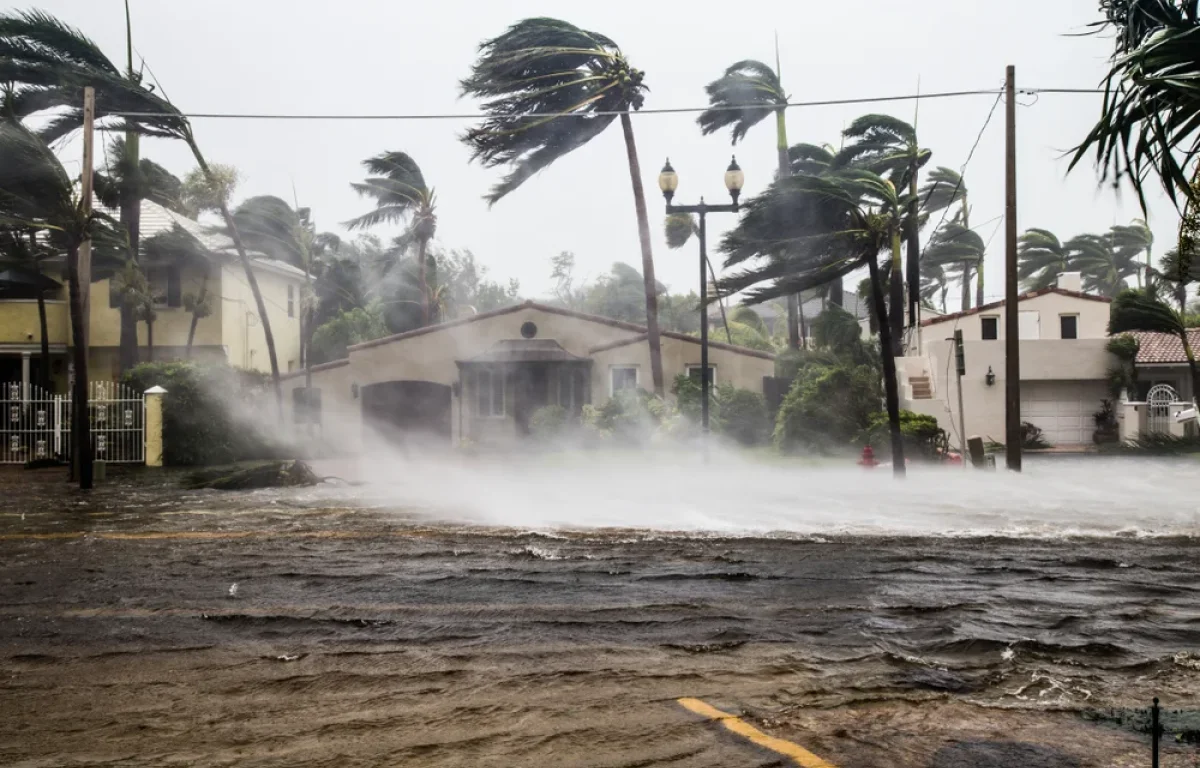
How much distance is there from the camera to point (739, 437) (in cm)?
3231

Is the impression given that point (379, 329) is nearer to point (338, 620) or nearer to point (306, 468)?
point (306, 468)

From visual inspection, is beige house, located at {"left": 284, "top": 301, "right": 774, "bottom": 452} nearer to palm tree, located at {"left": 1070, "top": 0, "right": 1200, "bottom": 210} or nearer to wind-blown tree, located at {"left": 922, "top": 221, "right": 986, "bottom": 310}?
wind-blown tree, located at {"left": 922, "top": 221, "right": 986, "bottom": 310}

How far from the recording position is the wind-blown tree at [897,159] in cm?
3519

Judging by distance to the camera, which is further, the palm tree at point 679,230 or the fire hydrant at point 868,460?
the palm tree at point 679,230

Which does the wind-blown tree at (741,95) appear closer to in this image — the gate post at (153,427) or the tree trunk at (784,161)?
the tree trunk at (784,161)

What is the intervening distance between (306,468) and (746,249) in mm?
10689

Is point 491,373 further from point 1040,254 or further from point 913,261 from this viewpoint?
point 1040,254

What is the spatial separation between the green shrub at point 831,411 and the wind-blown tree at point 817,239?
11.7 feet

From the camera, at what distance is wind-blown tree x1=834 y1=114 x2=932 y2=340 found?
1385 inches

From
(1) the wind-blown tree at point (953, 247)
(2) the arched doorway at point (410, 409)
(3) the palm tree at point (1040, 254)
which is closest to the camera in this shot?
(2) the arched doorway at point (410, 409)

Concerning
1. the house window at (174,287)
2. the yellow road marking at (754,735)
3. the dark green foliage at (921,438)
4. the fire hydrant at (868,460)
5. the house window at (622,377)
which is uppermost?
the house window at (174,287)

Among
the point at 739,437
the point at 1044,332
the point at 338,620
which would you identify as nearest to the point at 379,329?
the point at 739,437

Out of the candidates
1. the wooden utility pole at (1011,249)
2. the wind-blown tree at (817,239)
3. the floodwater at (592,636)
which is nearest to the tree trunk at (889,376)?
the wind-blown tree at (817,239)

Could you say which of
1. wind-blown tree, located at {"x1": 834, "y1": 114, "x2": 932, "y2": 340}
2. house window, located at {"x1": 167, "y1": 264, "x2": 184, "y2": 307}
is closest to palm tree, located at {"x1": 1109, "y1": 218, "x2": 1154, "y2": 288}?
wind-blown tree, located at {"x1": 834, "y1": 114, "x2": 932, "y2": 340}
